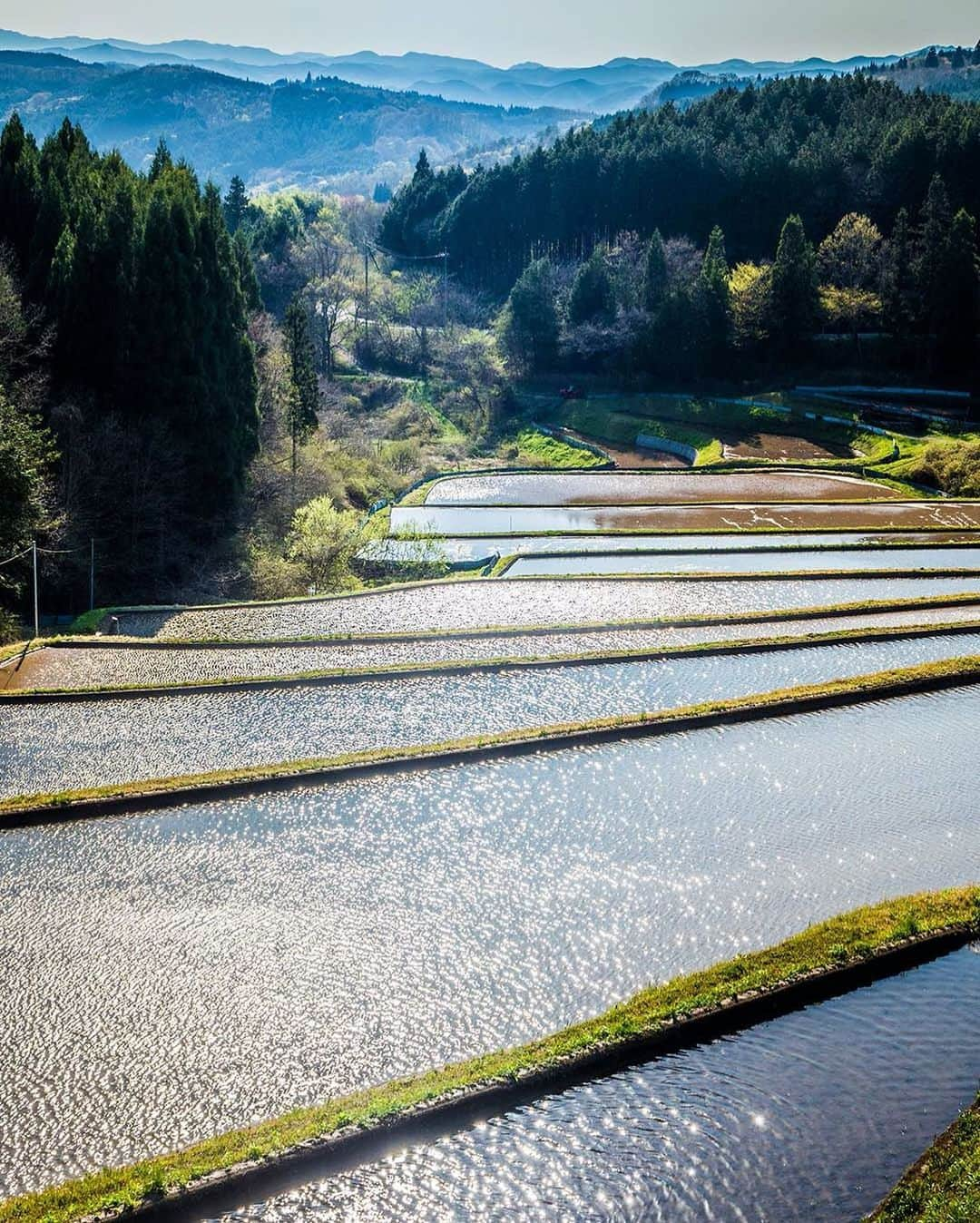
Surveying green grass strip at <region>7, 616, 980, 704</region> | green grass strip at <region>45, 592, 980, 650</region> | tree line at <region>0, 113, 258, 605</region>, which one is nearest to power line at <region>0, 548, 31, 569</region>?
tree line at <region>0, 113, 258, 605</region>

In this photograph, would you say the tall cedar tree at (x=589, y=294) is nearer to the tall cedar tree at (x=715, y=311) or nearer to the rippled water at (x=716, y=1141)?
the tall cedar tree at (x=715, y=311)

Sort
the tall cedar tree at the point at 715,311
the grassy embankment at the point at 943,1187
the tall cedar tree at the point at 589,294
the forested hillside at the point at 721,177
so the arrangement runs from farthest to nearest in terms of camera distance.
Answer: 1. the forested hillside at the point at 721,177
2. the tall cedar tree at the point at 589,294
3. the tall cedar tree at the point at 715,311
4. the grassy embankment at the point at 943,1187

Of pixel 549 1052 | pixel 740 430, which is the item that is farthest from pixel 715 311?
pixel 549 1052

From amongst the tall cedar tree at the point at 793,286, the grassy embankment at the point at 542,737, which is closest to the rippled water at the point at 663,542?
the grassy embankment at the point at 542,737

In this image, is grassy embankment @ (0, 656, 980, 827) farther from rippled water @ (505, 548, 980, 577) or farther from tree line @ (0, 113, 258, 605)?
tree line @ (0, 113, 258, 605)

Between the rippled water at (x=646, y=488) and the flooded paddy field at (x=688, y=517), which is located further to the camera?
the rippled water at (x=646, y=488)

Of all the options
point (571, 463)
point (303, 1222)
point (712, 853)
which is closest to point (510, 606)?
point (712, 853)

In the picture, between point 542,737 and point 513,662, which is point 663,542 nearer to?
point 513,662

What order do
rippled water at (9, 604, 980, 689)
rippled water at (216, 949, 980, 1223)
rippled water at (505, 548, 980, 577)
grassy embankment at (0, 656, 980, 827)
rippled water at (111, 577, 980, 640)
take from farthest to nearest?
1. rippled water at (505, 548, 980, 577)
2. rippled water at (111, 577, 980, 640)
3. rippled water at (9, 604, 980, 689)
4. grassy embankment at (0, 656, 980, 827)
5. rippled water at (216, 949, 980, 1223)
